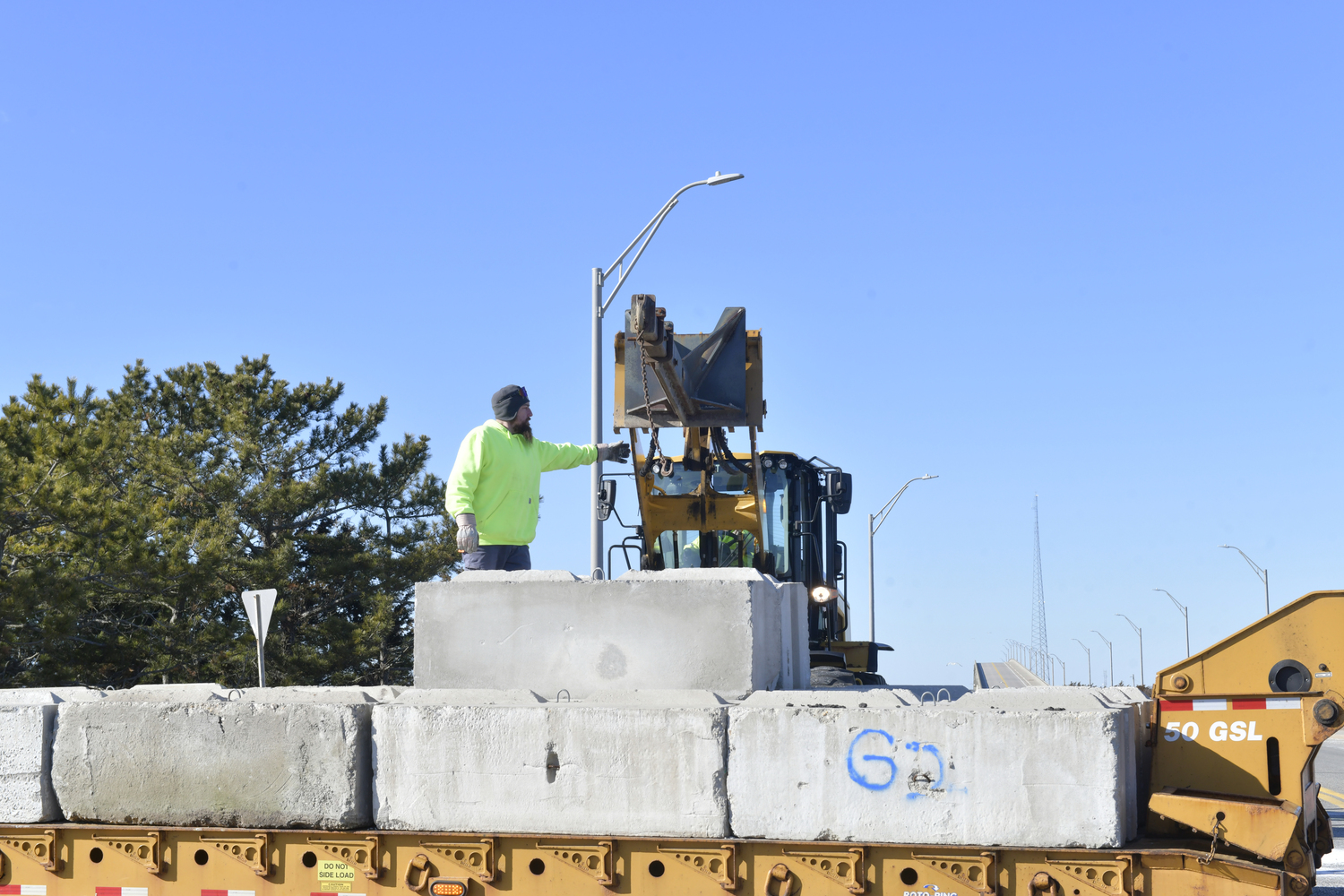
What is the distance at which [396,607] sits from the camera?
2877 centimetres

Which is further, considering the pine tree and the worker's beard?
the pine tree

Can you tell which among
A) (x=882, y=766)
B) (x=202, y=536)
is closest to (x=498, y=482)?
(x=882, y=766)

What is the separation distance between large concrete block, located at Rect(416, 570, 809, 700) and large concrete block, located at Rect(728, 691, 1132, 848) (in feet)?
1.97

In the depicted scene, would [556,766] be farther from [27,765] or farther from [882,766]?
[27,765]

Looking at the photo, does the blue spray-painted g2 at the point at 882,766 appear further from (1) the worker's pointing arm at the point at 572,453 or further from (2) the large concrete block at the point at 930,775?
(1) the worker's pointing arm at the point at 572,453

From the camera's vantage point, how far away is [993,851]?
5.17 metres

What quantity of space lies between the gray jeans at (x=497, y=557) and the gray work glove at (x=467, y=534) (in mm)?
174

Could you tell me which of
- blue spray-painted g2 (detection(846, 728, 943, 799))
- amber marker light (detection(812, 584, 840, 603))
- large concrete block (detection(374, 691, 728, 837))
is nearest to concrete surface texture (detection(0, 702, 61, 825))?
large concrete block (detection(374, 691, 728, 837))

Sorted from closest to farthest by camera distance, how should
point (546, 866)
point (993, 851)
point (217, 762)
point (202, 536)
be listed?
point (993, 851) < point (546, 866) < point (217, 762) < point (202, 536)

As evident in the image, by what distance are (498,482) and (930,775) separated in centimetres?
301

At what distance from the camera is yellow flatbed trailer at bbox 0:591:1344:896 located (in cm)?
508

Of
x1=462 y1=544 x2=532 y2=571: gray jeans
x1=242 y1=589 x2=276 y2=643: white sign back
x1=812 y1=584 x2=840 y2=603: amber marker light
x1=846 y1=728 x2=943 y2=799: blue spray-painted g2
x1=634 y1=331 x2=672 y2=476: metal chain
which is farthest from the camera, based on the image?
x1=812 y1=584 x2=840 y2=603: amber marker light

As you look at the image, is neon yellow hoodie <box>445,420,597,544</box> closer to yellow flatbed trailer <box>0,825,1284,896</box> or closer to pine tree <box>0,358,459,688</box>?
yellow flatbed trailer <box>0,825,1284,896</box>

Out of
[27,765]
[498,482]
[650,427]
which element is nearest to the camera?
[27,765]
